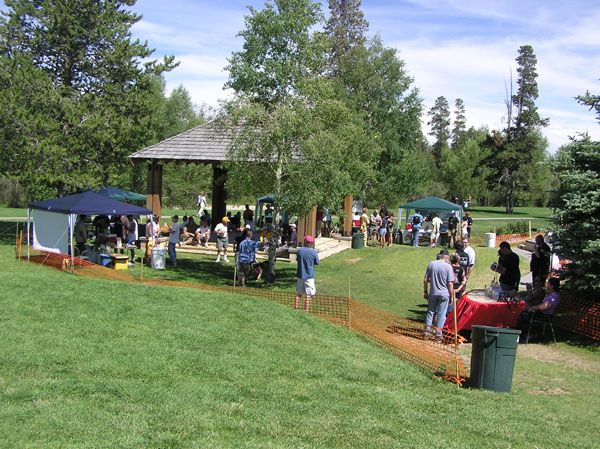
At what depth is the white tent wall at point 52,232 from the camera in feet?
59.9

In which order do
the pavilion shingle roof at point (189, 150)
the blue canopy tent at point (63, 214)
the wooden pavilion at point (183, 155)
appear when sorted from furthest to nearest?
1. the pavilion shingle roof at point (189, 150)
2. the wooden pavilion at point (183, 155)
3. the blue canopy tent at point (63, 214)

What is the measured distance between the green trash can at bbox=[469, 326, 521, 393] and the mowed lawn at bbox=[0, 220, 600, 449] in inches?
11.0

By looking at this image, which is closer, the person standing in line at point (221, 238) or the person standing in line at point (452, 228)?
the person standing in line at point (221, 238)

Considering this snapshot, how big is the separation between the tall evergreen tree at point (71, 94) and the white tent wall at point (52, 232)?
634cm

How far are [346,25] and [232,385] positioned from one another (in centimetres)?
4586

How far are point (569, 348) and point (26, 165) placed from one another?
2120 centimetres

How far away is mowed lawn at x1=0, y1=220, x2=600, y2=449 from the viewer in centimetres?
589

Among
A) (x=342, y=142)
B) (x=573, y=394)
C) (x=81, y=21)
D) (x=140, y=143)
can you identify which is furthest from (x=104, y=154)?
(x=573, y=394)

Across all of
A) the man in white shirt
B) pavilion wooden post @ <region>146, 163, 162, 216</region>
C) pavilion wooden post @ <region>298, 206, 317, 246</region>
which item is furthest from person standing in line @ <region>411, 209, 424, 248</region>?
pavilion wooden post @ <region>146, 163, 162, 216</region>

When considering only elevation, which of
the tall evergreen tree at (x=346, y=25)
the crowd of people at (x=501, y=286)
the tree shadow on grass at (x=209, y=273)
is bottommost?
the tree shadow on grass at (x=209, y=273)

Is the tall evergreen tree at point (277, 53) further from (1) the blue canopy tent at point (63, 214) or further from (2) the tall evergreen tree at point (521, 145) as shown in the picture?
(2) the tall evergreen tree at point (521, 145)

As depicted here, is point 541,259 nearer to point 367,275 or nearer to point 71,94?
point 367,275

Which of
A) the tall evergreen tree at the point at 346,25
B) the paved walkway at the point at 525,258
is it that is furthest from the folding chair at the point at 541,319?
the tall evergreen tree at the point at 346,25

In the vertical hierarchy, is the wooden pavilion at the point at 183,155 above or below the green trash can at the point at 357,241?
above
